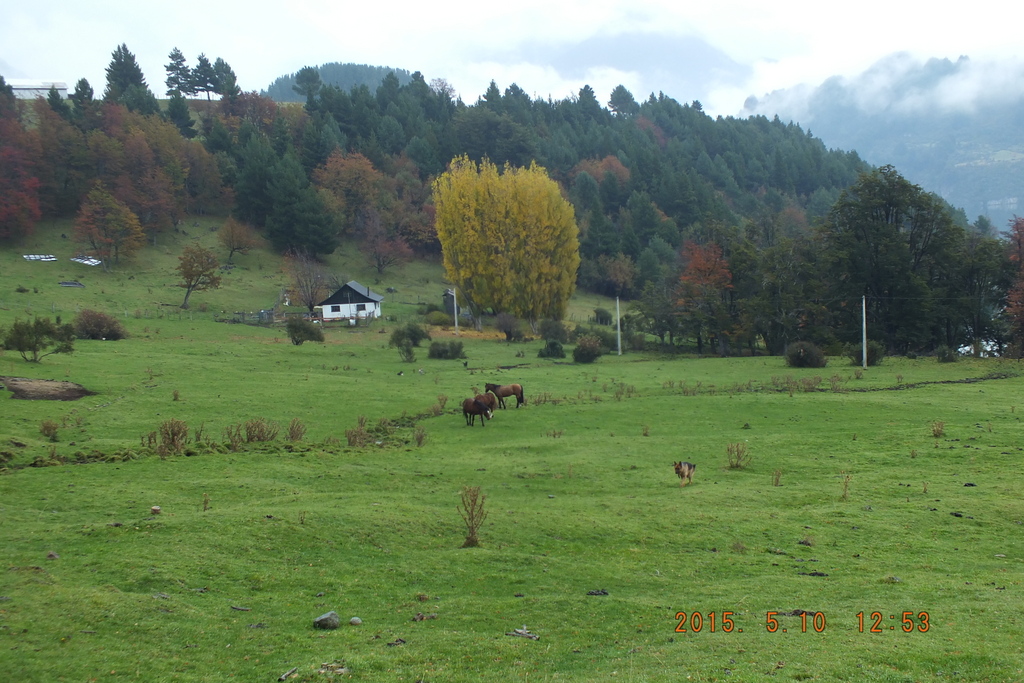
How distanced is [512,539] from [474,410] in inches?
481

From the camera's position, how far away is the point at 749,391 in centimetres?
→ 3191

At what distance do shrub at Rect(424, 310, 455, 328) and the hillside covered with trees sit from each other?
1698 cm

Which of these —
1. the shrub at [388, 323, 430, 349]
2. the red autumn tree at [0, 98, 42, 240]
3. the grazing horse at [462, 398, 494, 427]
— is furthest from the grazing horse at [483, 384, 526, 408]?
the red autumn tree at [0, 98, 42, 240]

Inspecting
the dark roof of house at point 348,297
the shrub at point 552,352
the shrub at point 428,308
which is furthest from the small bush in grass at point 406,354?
the shrub at point 428,308

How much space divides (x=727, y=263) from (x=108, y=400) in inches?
1798

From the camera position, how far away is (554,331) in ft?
206

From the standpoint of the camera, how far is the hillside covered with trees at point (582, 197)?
52.7 m

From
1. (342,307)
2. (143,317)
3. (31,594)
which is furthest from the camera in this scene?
(342,307)

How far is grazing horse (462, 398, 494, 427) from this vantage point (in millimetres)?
24016

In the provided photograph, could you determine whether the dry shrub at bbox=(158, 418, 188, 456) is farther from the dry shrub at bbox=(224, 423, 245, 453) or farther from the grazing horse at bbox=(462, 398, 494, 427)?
the grazing horse at bbox=(462, 398, 494, 427)

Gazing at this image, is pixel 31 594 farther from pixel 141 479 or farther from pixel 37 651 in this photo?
pixel 141 479

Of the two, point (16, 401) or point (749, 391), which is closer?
point (16, 401)

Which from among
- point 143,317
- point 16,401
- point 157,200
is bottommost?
point 16,401

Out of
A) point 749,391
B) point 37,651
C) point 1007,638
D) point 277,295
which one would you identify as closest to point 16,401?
point 37,651
